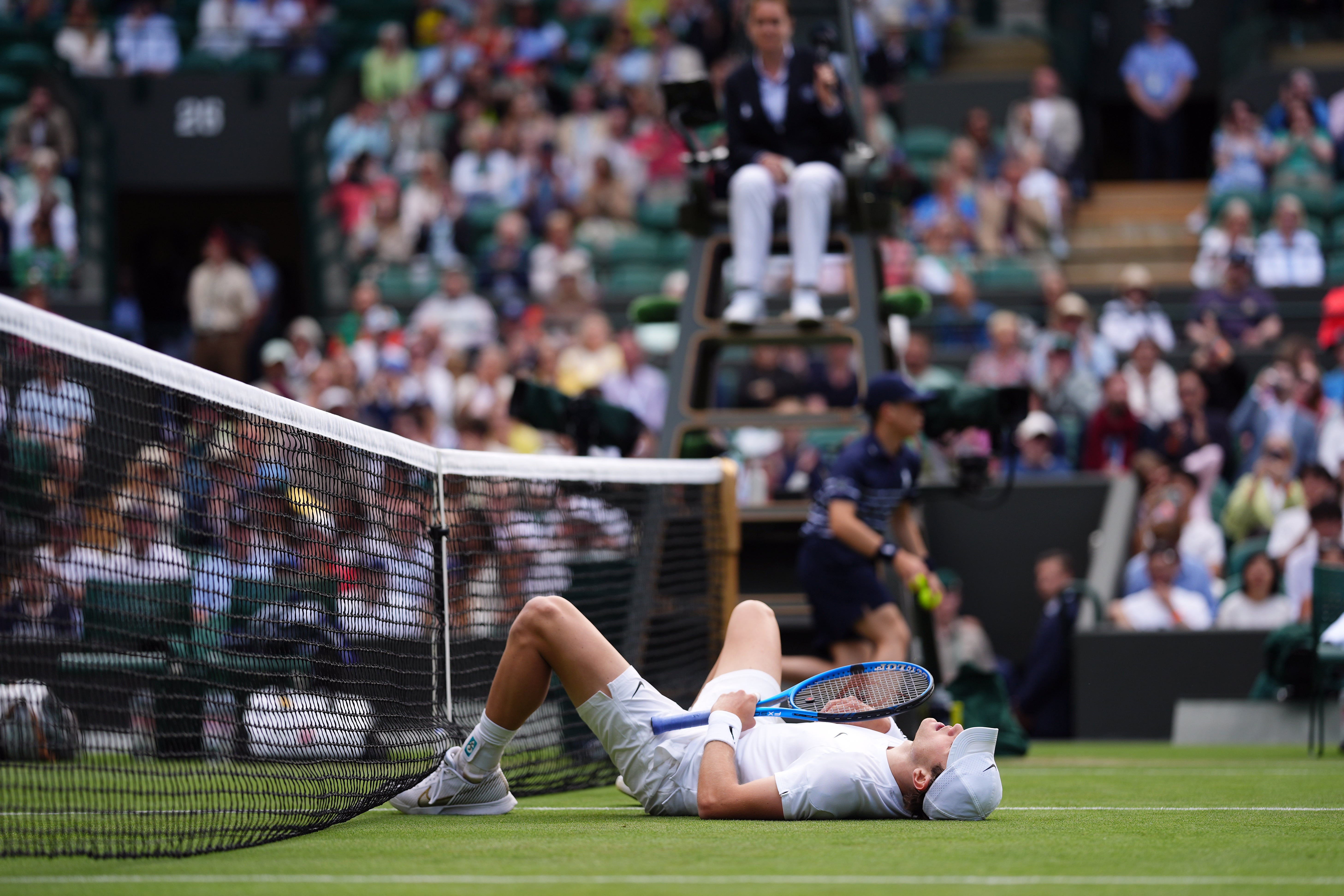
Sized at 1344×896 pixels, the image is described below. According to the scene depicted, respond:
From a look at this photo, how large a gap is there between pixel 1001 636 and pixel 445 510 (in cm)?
837

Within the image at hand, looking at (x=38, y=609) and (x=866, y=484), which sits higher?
(x=866, y=484)

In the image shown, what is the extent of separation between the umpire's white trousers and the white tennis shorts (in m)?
4.61

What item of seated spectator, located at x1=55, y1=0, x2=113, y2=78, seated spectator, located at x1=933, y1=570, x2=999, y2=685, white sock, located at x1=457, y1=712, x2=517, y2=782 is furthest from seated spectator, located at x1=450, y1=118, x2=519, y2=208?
white sock, located at x1=457, y1=712, x2=517, y2=782

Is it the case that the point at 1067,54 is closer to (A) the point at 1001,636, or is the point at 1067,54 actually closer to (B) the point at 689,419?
(A) the point at 1001,636

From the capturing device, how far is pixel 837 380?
14.5 metres

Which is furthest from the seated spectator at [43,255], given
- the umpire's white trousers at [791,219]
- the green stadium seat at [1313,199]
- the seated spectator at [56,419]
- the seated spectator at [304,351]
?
→ the seated spectator at [56,419]

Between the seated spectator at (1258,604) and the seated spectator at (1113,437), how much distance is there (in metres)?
2.09

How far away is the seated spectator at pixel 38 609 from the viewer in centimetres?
458

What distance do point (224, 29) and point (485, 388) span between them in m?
9.35

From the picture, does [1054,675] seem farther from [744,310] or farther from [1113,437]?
[744,310]

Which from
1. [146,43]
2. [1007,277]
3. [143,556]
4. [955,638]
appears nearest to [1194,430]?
[955,638]

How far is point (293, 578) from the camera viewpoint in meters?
7.16

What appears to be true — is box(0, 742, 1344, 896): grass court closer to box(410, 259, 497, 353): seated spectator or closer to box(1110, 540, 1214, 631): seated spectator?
box(1110, 540, 1214, 631): seated spectator

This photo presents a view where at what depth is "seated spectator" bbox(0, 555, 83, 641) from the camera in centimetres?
458
